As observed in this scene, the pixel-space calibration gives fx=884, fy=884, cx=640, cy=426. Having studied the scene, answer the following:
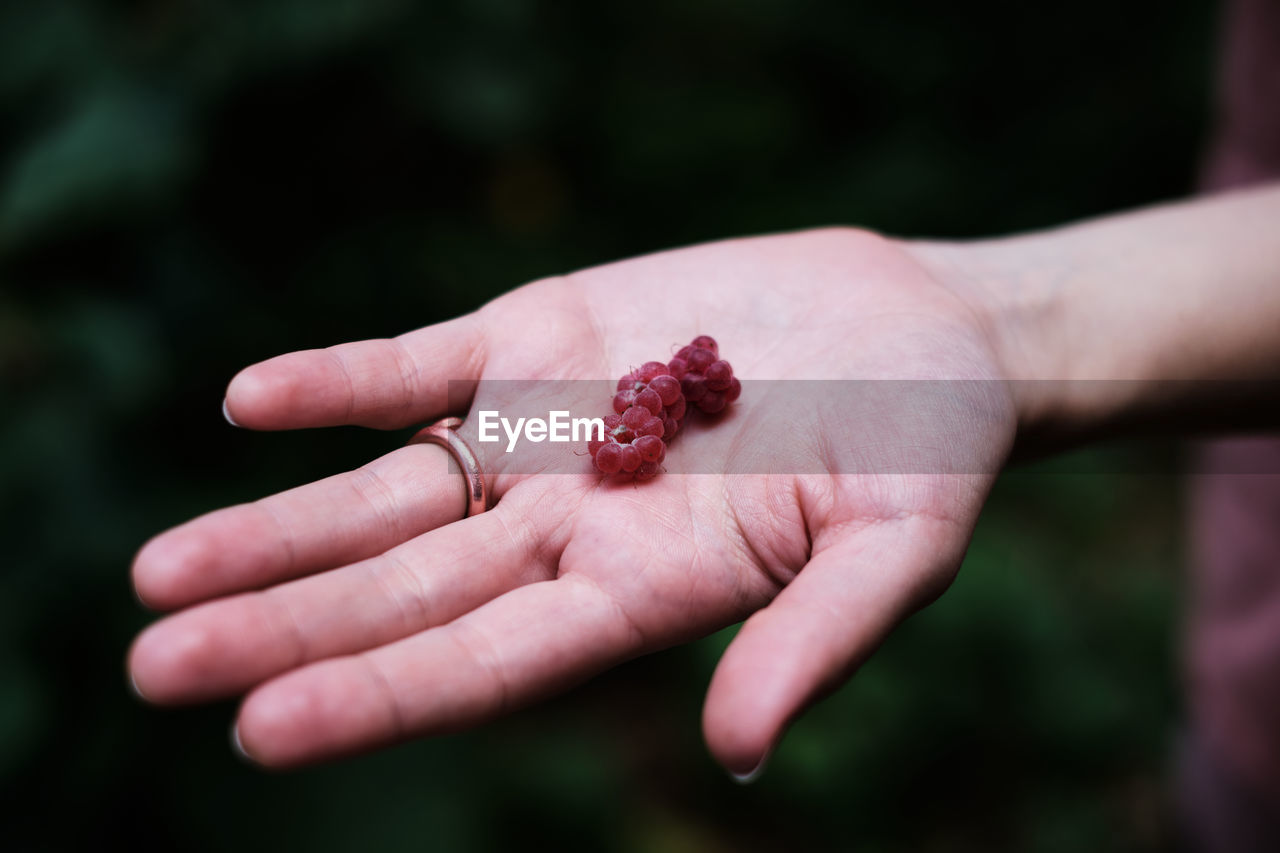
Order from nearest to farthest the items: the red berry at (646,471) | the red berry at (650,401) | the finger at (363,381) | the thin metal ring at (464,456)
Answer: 1. the finger at (363,381)
2. the thin metal ring at (464,456)
3. the red berry at (646,471)
4. the red berry at (650,401)

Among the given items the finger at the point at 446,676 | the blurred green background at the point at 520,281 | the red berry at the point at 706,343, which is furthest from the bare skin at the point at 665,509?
the blurred green background at the point at 520,281

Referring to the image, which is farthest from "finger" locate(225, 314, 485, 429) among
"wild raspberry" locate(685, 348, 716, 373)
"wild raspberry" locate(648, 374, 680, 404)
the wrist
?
the wrist

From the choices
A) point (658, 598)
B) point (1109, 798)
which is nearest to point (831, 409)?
point (658, 598)

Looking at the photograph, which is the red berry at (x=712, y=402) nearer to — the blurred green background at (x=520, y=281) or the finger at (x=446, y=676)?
the finger at (x=446, y=676)

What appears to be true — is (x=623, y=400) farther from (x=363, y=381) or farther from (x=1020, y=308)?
(x=1020, y=308)

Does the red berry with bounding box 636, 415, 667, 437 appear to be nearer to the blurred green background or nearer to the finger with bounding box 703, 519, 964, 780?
the finger with bounding box 703, 519, 964, 780

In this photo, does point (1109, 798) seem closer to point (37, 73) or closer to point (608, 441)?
point (608, 441)
